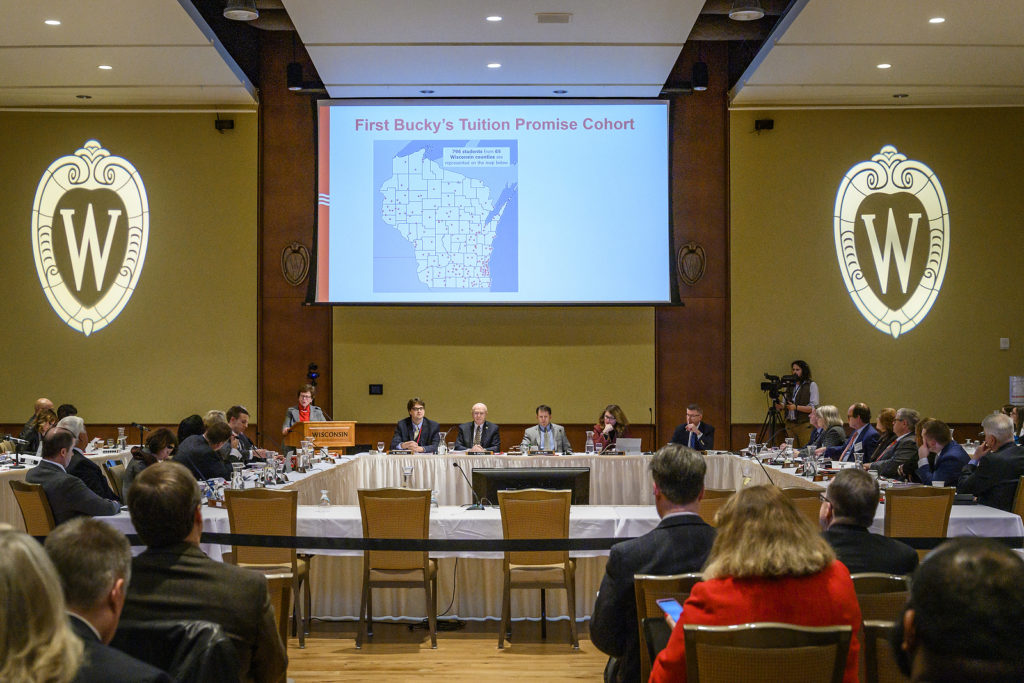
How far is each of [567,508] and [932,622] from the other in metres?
3.69

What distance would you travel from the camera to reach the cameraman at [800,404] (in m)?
11.0

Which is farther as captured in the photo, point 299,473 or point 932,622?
point 299,473

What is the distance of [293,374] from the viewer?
11445mm

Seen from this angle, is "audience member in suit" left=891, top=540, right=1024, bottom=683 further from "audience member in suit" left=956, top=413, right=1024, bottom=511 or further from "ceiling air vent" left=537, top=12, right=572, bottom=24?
"ceiling air vent" left=537, top=12, right=572, bottom=24

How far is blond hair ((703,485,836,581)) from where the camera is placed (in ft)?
7.45

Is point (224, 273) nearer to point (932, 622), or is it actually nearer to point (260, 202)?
point (260, 202)

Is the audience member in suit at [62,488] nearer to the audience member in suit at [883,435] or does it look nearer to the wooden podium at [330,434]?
the wooden podium at [330,434]

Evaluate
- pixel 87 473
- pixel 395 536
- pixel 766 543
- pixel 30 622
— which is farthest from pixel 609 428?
pixel 30 622

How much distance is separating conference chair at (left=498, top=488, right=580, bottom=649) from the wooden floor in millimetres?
127

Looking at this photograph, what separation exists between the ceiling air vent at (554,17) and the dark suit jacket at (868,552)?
6.45 meters

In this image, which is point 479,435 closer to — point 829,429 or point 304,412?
point 304,412

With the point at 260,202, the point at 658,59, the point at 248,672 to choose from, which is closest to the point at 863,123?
the point at 658,59

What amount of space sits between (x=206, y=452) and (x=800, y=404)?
698cm

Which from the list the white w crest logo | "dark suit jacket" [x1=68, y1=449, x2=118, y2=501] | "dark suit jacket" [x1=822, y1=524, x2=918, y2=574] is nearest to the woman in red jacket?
"dark suit jacket" [x1=822, y1=524, x2=918, y2=574]
